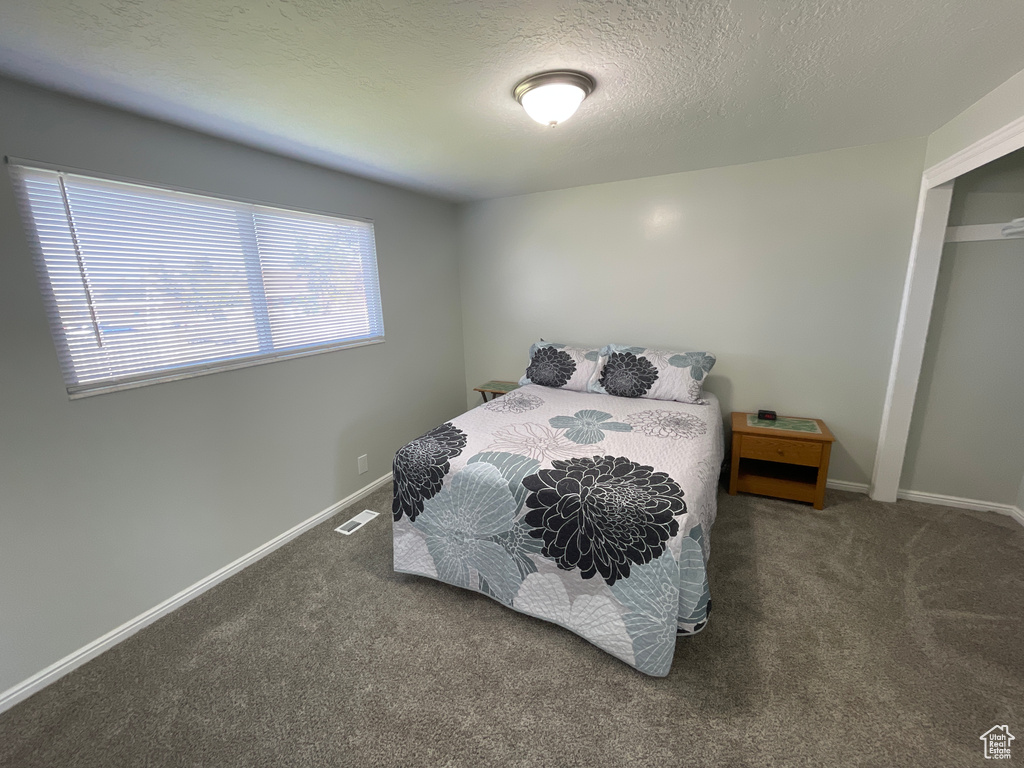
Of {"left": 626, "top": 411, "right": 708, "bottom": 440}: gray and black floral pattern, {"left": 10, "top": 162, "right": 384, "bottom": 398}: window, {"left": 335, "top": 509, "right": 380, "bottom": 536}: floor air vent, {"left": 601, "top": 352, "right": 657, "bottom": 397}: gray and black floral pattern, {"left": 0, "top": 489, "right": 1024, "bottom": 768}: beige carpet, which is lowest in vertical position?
{"left": 0, "top": 489, "right": 1024, "bottom": 768}: beige carpet

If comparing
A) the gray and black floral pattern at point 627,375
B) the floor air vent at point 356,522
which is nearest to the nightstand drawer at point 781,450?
the gray and black floral pattern at point 627,375

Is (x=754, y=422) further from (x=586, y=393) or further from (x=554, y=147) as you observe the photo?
(x=554, y=147)

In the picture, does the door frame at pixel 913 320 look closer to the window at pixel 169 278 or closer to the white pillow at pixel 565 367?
the white pillow at pixel 565 367

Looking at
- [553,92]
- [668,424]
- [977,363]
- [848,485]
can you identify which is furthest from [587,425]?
[977,363]

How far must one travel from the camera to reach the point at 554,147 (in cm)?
221

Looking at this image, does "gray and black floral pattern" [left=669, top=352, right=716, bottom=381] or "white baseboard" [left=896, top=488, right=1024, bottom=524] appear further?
"gray and black floral pattern" [left=669, top=352, right=716, bottom=381]

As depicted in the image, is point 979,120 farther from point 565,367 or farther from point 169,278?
point 169,278

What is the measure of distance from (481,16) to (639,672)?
7.42 ft

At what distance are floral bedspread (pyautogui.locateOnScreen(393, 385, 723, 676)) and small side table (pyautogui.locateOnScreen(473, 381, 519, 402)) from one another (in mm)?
1158

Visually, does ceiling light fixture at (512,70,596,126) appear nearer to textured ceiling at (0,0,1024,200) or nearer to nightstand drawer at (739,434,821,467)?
textured ceiling at (0,0,1024,200)

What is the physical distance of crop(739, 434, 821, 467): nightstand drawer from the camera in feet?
7.97

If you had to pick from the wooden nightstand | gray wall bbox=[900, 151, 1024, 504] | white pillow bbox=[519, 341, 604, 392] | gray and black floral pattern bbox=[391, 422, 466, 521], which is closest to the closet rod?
gray wall bbox=[900, 151, 1024, 504]

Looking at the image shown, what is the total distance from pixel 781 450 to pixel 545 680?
1.98 metres

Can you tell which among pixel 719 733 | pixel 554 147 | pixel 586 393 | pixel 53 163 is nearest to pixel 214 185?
pixel 53 163
